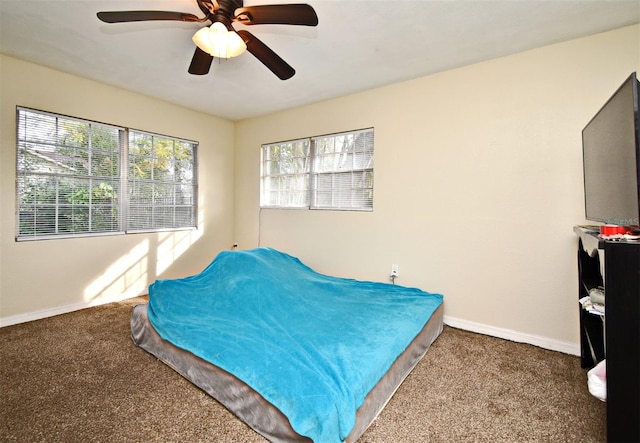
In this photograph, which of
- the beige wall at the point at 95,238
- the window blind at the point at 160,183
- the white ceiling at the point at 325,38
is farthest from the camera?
the window blind at the point at 160,183

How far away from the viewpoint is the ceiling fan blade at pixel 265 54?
1.88 metres

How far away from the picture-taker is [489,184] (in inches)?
106

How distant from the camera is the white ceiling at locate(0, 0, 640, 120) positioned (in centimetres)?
202

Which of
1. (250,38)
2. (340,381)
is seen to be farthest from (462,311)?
(250,38)

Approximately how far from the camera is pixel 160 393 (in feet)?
5.90

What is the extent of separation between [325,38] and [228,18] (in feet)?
2.85

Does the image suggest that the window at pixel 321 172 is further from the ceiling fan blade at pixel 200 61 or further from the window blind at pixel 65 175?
the window blind at pixel 65 175

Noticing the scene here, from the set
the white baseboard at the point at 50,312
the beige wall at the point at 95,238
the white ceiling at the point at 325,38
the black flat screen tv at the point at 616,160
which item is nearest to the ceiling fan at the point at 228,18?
the white ceiling at the point at 325,38

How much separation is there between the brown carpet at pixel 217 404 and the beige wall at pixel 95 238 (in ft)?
2.19

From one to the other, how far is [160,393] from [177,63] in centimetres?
283

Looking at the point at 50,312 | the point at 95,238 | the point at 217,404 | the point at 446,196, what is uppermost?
the point at 446,196

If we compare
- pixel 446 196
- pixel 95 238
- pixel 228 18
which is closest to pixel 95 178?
pixel 95 238

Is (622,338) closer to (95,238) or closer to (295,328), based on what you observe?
(295,328)

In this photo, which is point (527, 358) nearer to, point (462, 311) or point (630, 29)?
point (462, 311)
